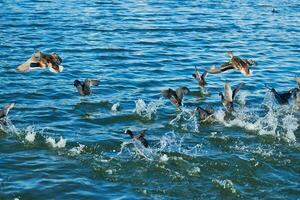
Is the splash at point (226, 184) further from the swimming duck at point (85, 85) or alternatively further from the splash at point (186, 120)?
the swimming duck at point (85, 85)

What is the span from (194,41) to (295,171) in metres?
14.4

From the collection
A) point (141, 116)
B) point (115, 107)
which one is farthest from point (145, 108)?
point (115, 107)

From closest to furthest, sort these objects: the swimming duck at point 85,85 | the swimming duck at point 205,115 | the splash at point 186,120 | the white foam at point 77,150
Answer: the white foam at point 77,150
the splash at point 186,120
the swimming duck at point 205,115
the swimming duck at point 85,85

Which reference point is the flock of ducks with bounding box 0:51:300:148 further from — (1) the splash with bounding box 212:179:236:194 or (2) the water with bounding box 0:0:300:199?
(1) the splash with bounding box 212:179:236:194

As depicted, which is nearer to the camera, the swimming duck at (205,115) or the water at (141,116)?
the water at (141,116)

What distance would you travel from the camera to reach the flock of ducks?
1515 centimetres

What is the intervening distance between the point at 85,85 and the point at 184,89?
9.61 ft

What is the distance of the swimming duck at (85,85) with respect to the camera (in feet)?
58.6

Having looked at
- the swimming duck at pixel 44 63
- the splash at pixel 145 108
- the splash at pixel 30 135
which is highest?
the swimming duck at pixel 44 63

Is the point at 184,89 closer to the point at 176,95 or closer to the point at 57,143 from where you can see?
the point at 176,95

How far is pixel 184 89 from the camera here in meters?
16.9

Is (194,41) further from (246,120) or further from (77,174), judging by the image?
(77,174)

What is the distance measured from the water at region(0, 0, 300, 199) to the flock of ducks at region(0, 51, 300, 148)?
0.95ft

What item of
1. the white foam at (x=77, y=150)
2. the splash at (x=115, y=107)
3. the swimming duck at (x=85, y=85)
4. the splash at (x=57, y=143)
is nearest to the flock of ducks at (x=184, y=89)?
the swimming duck at (x=85, y=85)
